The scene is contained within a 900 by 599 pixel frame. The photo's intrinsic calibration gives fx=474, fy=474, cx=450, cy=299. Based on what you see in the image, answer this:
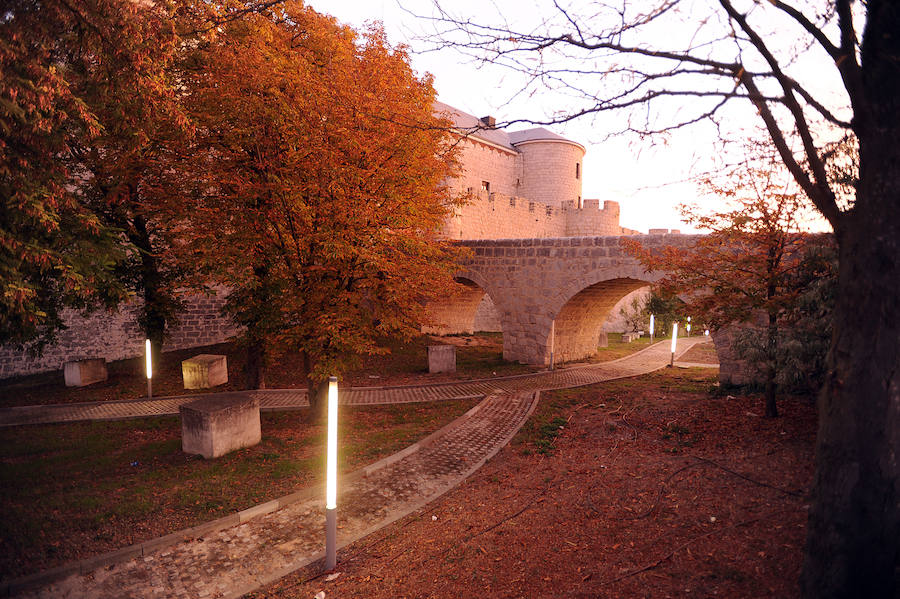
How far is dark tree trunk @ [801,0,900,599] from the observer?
2.83m

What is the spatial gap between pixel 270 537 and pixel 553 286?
11.8m

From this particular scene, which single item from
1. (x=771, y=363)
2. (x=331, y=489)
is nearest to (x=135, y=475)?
(x=331, y=489)

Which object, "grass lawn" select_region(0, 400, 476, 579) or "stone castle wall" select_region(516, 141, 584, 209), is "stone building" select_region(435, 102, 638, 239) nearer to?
"stone castle wall" select_region(516, 141, 584, 209)

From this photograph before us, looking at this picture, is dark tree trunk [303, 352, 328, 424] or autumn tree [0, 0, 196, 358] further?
dark tree trunk [303, 352, 328, 424]

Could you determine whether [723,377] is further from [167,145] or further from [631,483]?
[167,145]

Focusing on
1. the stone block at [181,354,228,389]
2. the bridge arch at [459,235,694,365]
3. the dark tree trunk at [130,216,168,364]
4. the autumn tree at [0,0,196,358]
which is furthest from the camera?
the bridge arch at [459,235,694,365]

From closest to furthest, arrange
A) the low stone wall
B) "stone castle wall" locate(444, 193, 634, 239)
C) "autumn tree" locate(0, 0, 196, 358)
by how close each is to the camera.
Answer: "autumn tree" locate(0, 0, 196, 358)
the low stone wall
"stone castle wall" locate(444, 193, 634, 239)

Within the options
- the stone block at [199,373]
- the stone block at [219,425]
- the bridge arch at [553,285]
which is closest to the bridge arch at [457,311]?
the bridge arch at [553,285]

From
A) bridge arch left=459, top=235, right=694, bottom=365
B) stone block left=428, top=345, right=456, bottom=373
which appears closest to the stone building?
bridge arch left=459, top=235, right=694, bottom=365

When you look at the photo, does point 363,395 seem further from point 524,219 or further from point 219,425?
point 524,219

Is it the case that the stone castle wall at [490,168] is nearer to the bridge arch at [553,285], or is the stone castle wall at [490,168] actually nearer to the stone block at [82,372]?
the bridge arch at [553,285]

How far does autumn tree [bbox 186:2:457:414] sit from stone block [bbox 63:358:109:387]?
6.82 metres

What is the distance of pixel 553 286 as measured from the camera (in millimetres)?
15438

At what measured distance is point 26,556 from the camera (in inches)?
189
